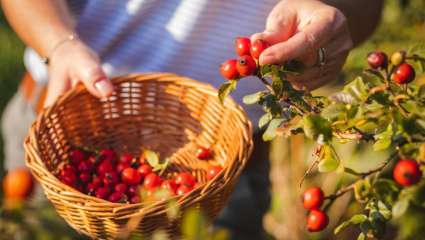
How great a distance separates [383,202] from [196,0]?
88 centimetres

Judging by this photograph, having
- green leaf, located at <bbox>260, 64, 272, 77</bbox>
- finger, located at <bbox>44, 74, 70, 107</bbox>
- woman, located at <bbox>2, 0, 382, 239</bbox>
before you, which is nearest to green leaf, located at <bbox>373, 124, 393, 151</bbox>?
green leaf, located at <bbox>260, 64, 272, 77</bbox>

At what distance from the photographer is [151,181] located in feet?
5.00

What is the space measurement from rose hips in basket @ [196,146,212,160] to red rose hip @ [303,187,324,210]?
2.21 feet

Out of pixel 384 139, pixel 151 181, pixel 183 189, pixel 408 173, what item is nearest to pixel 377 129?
pixel 384 139

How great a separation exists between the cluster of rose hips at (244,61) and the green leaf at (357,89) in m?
0.20

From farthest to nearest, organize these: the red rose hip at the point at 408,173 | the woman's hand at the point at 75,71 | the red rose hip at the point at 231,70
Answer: the woman's hand at the point at 75,71
the red rose hip at the point at 231,70
the red rose hip at the point at 408,173

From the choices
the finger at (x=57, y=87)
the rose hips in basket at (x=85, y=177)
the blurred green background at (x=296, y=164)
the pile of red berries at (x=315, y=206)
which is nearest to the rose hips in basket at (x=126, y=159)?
the rose hips in basket at (x=85, y=177)

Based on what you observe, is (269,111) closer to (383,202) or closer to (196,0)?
(383,202)

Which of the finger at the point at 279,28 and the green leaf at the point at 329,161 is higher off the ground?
the green leaf at the point at 329,161

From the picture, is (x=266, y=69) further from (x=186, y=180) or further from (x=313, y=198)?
(x=186, y=180)

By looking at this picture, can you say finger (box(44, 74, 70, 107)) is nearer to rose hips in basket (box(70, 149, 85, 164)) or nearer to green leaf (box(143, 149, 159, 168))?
rose hips in basket (box(70, 149, 85, 164))

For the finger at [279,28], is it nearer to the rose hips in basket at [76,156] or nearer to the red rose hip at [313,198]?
the red rose hip at [313,198]

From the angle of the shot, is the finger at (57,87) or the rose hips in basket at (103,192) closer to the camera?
the rose hips in basket at (103,192)

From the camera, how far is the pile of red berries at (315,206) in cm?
93
